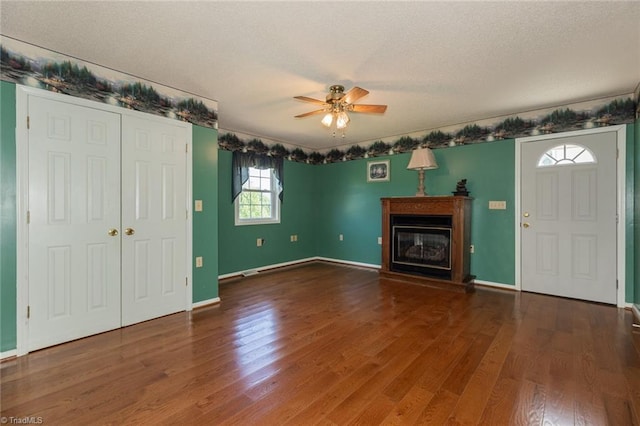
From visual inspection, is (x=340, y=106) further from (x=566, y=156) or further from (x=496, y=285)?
(x=496, y=285)

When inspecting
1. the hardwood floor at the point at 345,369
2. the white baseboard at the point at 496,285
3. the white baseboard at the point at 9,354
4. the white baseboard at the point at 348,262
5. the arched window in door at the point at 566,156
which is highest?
the arched window in door at the point at 566,156

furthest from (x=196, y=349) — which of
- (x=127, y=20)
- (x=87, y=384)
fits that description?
(x=127, y=20)

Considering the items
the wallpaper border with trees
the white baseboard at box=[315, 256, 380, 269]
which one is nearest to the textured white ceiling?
the wallpaper border with trees

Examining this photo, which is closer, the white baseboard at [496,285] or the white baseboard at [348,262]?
the white baseboard at [496,285]

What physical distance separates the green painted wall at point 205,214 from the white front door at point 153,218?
0.14 metres

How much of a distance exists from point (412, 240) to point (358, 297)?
157cm

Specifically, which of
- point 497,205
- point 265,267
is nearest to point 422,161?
point 497,205

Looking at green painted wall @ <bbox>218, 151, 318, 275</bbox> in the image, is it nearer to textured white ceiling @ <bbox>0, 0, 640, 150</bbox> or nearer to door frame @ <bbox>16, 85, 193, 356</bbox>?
textured white ceiling @ <bbox>0, 0, 640, 150</bbox>

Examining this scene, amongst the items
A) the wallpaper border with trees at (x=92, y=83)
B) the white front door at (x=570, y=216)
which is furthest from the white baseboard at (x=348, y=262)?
the wallpaper border with trees at (x=92, y=83)

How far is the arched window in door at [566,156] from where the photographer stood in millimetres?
3625

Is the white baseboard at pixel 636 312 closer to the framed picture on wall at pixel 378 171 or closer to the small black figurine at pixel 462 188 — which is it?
the small black figurine at pixel 462 188

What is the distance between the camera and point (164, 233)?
3162 millimetres

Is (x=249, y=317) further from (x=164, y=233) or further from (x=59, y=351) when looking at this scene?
(x=59, y=351)

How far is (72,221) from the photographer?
8.40ft
